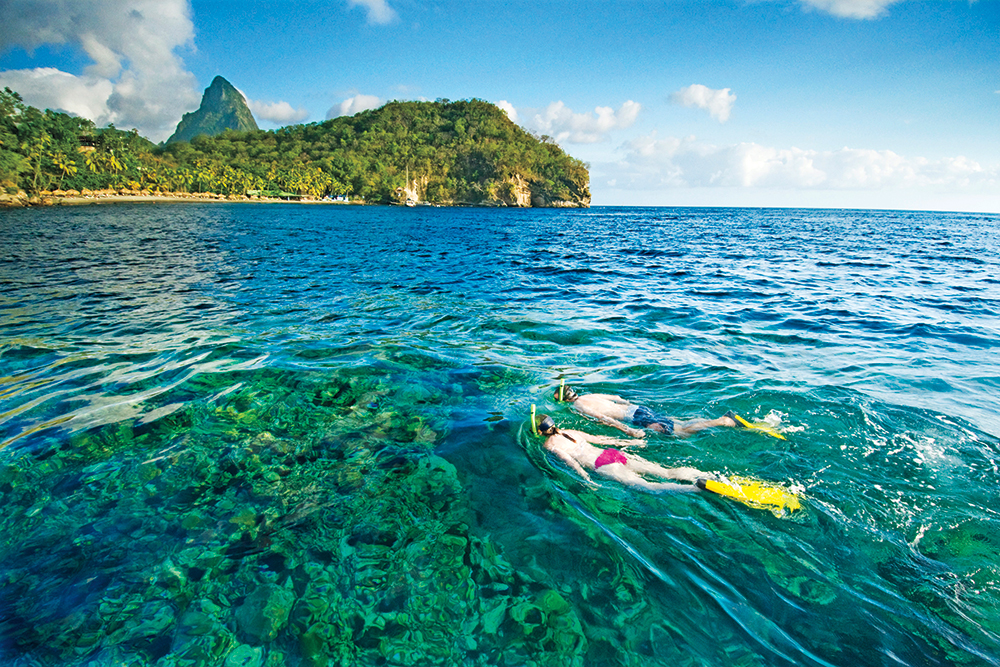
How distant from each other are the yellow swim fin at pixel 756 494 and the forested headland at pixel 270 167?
11313 centimetres

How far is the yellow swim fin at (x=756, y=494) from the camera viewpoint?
5102mm

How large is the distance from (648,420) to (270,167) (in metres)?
181

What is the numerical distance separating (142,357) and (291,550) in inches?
291

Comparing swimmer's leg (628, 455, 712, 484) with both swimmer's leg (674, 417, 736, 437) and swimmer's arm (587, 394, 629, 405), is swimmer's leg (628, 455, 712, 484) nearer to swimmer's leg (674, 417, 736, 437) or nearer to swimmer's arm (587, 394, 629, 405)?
swimmer's leg (674, 417, 736, 437)

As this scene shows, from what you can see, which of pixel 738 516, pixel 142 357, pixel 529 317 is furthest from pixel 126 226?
pixel 738 516

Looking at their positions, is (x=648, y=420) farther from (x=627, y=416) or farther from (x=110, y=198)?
(x=110, y=198)

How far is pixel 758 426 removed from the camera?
676cm

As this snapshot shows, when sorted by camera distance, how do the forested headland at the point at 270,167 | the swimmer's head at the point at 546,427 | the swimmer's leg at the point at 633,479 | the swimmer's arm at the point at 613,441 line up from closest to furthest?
1. the swimmer's leg at the point at 633,479
2. the swimmer's head at the point at 546,427
3. the swimmer's arm at the point at 613,441
4. the forested headland at the point at 270,167

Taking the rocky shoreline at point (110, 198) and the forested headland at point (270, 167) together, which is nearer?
the rocky shoreline at point (110, 198)

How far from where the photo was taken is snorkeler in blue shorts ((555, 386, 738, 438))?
6.80 metres

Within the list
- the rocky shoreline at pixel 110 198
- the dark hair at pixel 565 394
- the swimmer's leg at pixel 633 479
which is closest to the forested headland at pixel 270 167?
the rocky shoreline at pixel 110 198

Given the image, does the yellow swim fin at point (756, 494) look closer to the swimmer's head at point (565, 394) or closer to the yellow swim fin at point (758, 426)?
the yellow swim fin at point (758, 426)

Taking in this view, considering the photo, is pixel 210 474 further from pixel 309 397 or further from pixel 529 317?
pixel 529 317

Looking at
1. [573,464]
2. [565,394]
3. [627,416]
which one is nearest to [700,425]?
[627,416]
